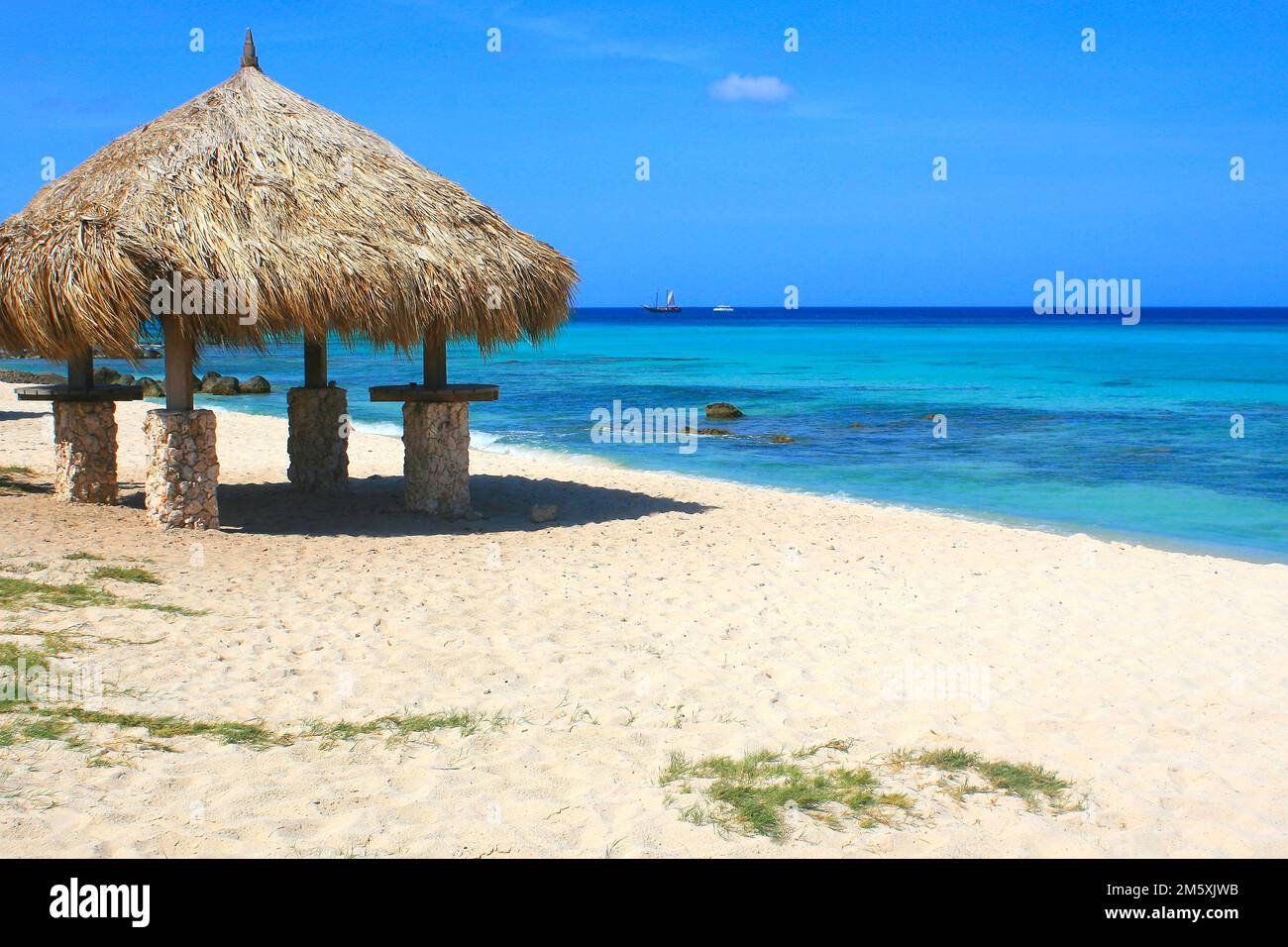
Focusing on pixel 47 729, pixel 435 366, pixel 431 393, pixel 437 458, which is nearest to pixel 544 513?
pixel 437 458

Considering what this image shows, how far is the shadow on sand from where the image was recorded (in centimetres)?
983

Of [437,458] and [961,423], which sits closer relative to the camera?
[437,458]

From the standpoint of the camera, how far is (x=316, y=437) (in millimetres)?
11508

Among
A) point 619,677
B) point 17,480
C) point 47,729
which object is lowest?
point 619,677

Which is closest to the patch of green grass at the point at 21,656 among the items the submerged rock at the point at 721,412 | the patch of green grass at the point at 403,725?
the patch of green grass at the point at 403,725

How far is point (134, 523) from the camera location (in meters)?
9.13

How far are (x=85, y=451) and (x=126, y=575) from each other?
3297 millimetres

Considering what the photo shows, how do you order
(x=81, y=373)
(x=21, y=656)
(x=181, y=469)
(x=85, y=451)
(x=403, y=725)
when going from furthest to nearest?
(x=81, y=373) < (x=85, y=451) < (x=181, y=469) < (x=21, y=656) < (x=403, y=725)

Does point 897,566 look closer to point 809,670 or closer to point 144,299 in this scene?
point 809,670

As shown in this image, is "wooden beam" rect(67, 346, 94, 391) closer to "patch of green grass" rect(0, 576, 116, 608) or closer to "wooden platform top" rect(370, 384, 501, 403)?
"wooden platform top" rect(370, 384, 501, 403)

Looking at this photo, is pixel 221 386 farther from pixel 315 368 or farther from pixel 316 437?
pixel 316 437

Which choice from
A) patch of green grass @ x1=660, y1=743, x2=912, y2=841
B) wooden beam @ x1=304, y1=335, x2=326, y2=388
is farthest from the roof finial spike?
patch of green grass @ x1=660, y1=743, x2=912, y2=841

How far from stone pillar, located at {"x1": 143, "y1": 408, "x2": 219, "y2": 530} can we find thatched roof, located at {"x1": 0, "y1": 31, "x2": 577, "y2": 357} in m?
0.79

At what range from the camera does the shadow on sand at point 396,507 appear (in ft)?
32.2
